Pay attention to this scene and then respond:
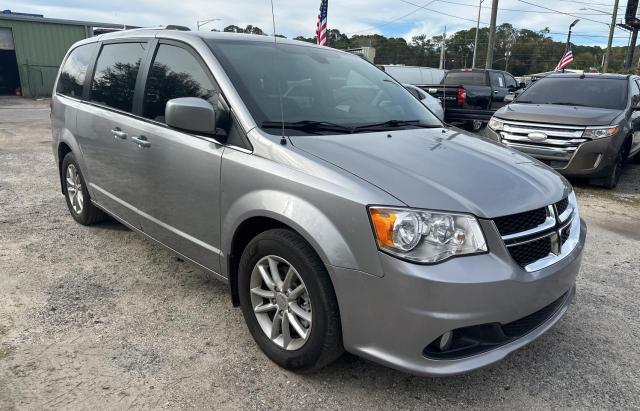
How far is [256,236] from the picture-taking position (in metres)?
2.63

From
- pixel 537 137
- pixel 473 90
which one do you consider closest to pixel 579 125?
pixel 537 137

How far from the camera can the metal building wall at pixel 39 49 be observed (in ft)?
83.8

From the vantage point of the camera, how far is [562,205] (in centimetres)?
271

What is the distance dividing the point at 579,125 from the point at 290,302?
5822 mm

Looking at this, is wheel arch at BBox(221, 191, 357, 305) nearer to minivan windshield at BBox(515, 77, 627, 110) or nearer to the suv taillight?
minivan windshield at BBox(515, 77, 627, 110)

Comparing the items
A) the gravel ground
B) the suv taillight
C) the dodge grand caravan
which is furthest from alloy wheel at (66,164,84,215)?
the suv taillight

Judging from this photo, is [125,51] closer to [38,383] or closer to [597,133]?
[38,383]

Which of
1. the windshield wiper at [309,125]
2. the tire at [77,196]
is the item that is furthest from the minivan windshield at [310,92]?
the tire at [77,196]

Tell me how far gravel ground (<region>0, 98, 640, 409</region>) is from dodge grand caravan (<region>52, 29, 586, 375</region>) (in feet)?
0.86

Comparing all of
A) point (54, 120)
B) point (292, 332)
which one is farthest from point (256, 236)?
point (54, 120)

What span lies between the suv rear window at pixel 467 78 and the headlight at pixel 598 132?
7757 mm

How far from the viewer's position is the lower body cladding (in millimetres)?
2078

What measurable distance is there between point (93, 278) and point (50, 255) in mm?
704

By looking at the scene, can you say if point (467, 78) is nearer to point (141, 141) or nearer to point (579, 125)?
point (579, 125)
